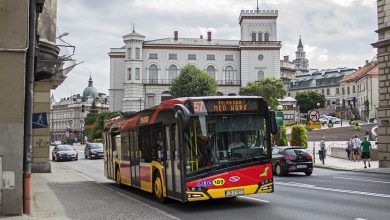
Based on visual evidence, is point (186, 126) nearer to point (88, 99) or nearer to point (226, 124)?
point (226, 124)

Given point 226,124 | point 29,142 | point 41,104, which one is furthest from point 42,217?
point 41,104

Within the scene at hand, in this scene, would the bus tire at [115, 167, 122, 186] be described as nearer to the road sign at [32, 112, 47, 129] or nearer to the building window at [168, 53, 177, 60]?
the road sign at [32, 112, 47, 129]

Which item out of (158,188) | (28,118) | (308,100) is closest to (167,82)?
(308,100)

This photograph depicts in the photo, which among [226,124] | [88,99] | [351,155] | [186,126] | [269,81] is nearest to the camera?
[186,126]

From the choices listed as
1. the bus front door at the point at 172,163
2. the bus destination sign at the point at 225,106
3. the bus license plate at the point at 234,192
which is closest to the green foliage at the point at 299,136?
the bus destination sign at the point at 225,106

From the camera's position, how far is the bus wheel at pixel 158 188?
14.8 meters

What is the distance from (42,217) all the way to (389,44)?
73.4 feet

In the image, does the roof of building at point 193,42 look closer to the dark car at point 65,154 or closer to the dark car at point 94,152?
the dark car at point 94,152

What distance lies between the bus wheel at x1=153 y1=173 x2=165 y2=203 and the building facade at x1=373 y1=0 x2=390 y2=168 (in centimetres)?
1732

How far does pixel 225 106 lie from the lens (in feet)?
43.6

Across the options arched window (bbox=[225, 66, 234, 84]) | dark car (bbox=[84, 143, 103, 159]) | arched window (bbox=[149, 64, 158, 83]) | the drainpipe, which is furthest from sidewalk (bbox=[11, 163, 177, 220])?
arched window (bbox=[225, 66, 234, 84])

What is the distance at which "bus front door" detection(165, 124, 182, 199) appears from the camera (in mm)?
13188

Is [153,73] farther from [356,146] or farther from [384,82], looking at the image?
[384,82]

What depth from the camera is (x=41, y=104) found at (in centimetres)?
2802
